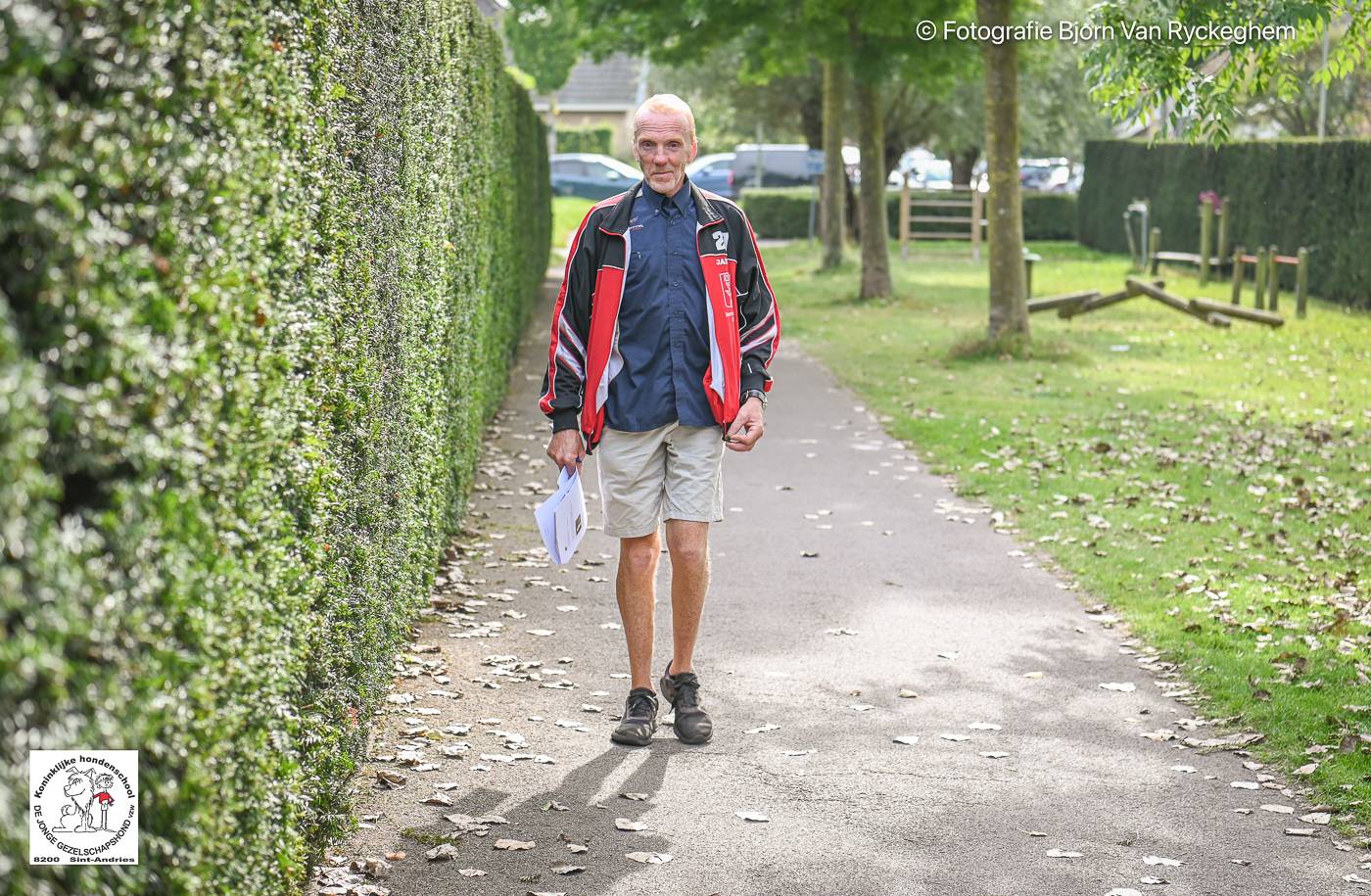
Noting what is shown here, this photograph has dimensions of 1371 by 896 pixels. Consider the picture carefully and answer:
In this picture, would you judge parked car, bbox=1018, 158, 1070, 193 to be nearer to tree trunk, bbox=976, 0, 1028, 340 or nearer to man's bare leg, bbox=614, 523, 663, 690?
tree trunk, bbox=976, 0, 1028, 340

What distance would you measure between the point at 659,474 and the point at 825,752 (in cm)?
113

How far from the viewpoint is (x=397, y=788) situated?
16.5 ft

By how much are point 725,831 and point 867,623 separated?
258cm

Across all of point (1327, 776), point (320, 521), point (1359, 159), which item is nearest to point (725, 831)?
A: point (320, 521)

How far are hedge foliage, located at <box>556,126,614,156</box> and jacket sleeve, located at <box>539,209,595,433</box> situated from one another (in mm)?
55593

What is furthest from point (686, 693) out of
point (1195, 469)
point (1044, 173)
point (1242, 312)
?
point (1044, 173)

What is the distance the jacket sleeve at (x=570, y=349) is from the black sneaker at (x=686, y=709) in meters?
0.98

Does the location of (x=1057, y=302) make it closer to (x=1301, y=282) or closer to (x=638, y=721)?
(x=1301, y=282)

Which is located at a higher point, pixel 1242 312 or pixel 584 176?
pixel 584 176

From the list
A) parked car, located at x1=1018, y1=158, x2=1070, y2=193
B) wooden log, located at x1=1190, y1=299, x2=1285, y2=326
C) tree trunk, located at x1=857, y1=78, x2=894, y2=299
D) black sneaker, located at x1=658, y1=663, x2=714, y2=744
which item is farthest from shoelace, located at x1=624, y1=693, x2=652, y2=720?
parked car, located at x1=1018, y1=158, x2=1070, y2=193

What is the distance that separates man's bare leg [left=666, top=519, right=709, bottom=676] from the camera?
5559 mm

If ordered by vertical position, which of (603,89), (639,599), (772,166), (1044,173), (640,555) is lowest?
(639,599)

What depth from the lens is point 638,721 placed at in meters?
5.52

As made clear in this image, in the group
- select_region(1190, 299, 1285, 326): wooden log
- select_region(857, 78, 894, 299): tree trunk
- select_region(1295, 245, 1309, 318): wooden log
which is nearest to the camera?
select_region(1190, 299, 1285, 326): wooden log
